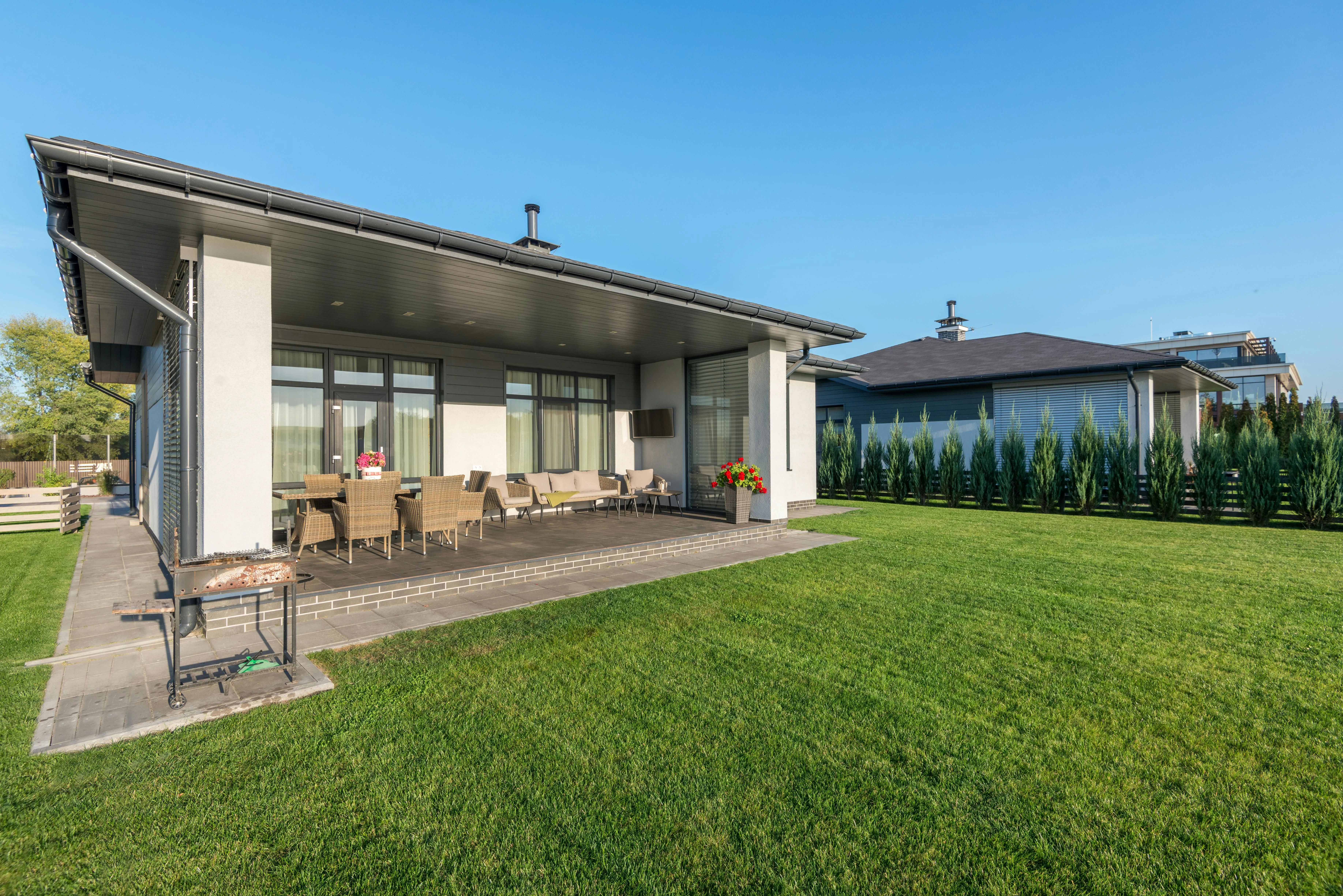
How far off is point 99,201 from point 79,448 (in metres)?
38.5

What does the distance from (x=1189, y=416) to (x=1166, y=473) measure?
8.44 metres

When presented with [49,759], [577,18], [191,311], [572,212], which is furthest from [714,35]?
[49,759]

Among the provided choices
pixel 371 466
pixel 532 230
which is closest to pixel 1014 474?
pixel 532 230

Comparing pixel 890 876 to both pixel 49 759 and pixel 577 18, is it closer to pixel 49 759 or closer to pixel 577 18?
pixel 49 759

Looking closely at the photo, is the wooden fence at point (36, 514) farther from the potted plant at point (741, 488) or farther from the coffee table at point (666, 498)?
the potted plant at point (741, 488)

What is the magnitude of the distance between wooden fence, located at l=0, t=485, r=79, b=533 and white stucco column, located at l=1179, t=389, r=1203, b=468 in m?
26.1

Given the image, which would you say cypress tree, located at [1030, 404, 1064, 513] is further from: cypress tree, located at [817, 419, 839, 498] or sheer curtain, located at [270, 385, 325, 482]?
sheer curtain, located at [270, 385, 325, 482]

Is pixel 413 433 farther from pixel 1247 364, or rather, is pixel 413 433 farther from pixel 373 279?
pixel 1247 364

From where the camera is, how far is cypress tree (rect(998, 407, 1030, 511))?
41.9 ft

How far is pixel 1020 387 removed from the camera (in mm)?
14469

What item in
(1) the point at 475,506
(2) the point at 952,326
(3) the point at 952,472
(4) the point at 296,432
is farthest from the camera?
(2) the point at 952,326

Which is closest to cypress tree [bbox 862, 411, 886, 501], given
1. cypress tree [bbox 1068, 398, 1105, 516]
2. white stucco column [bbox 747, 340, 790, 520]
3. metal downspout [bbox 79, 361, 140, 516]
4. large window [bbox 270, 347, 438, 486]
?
cypress tree [bbox 1068, 398, 1105, 516]

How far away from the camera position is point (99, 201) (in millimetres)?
3801

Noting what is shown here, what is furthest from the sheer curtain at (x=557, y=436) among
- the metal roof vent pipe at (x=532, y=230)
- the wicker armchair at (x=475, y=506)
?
the metal roof vent pipe at (x=532, y=230)
